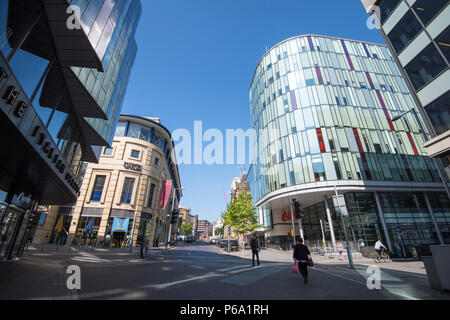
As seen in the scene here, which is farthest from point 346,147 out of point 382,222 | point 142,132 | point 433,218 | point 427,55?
point 142,132

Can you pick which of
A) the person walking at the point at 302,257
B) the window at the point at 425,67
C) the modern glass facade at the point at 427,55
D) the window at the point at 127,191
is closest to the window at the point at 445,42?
the modern glass facade at the point at 427,55

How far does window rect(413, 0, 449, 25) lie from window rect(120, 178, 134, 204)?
36154 millimetres

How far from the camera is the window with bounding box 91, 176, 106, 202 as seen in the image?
28453 mm

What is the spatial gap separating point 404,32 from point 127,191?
36.1m

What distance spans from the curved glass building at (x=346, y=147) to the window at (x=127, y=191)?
882 inches

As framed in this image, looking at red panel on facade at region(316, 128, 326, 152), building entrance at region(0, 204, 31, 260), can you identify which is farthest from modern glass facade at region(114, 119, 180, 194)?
red panel on facade at region(316, 128, 326, 152)

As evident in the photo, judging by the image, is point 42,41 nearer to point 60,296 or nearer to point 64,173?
point 64,173

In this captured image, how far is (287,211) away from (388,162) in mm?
18316

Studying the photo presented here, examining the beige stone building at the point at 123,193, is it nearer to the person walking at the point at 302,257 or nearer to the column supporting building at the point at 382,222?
the person walking at the point at 302,257

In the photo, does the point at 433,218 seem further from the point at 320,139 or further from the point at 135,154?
the point at 135,154

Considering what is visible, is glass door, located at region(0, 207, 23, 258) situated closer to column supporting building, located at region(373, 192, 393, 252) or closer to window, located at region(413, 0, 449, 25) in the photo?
window, located at region(413, 0, 449, 25)

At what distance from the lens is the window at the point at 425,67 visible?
13.0 metres
